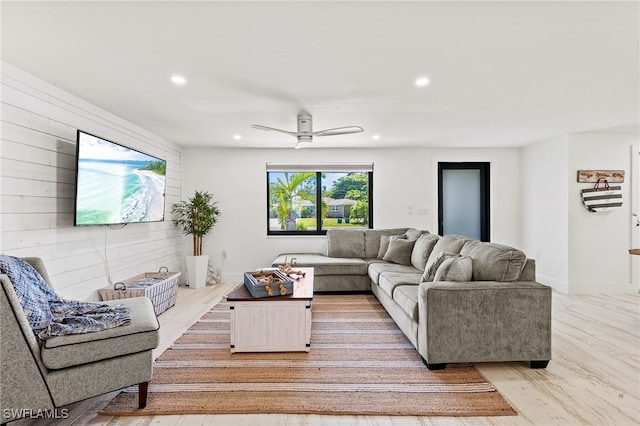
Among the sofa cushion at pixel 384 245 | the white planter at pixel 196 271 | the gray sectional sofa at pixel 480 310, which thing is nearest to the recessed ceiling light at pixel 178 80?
the gray sectional sofa at pixel 480 310

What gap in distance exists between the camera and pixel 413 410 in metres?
2.06

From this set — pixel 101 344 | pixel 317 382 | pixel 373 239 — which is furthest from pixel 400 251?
pixel 101 344

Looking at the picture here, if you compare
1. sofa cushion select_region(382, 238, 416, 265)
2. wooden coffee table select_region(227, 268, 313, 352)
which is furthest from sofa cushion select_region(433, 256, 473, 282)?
sofa cushion select_region(382, 238, 416, 265)

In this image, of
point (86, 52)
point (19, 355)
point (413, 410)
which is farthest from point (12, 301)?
point (413, 410)

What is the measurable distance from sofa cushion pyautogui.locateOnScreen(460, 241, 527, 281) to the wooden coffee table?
4.62ft

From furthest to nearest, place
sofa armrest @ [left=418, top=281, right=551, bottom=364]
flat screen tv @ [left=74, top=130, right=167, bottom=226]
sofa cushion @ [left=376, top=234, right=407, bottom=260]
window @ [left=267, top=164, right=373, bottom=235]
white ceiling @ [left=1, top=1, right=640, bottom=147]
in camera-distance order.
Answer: window @ [left=267, top=164, right=373, bottom=235] → sofa cushion @ [left=376, top=234, right=407, bottom=260] → flat screen tv @ [left=74, top=130, right=167, bottom=226] → sofa armrest @ [left=418, top=281, right=551, bottom=364] → white ceiling @ [left=1, top=1, right=640, bottom=147]

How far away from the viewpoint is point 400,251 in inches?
189

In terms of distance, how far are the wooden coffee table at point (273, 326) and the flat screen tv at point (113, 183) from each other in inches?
62.9

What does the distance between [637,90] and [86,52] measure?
4.47 m

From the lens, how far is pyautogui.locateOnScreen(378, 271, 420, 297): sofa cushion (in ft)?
11.4

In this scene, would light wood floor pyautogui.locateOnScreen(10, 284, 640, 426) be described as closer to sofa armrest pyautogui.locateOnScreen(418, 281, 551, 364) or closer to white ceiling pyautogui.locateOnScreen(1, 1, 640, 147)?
sofa armrest pyautogui.locateOnScreen(418, 281, 551, 364)

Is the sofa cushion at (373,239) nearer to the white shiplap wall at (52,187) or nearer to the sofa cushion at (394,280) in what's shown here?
the sofa cushion at (394,280)

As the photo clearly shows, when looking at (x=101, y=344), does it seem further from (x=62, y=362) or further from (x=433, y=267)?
(x=433, y=267)

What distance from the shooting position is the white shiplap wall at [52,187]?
8.53 feet
